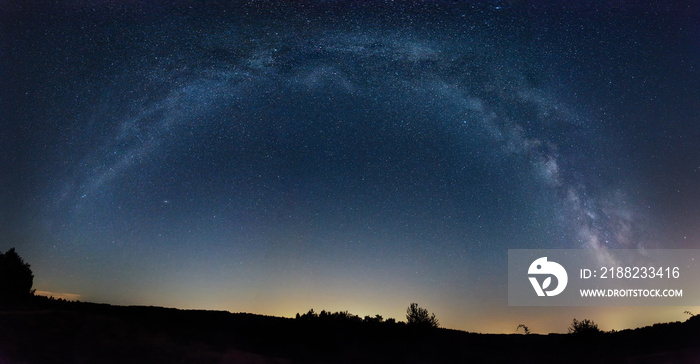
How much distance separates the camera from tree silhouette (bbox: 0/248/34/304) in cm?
2683

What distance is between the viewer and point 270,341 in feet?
64.0

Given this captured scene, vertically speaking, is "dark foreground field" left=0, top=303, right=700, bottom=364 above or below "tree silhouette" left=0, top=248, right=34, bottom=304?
below

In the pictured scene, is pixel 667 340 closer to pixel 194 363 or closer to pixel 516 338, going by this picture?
pixel 516 338

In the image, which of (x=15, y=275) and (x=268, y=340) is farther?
(x=15, y=275)

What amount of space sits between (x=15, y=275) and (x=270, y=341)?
61.9ft

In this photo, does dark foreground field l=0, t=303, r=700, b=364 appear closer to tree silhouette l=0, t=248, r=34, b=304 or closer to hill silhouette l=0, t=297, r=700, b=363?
hill silhouette l=0, t=297, r=700, b=363

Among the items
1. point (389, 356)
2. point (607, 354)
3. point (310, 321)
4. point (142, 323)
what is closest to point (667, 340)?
point (607, 354)

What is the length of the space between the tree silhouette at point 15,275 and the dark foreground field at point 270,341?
6.07 metres

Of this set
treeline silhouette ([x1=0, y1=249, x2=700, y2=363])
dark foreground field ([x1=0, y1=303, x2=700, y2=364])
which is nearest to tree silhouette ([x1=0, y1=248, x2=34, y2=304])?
treeline silhouette ([x1=0, y1=249, x2=700, y2=363])

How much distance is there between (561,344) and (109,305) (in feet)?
75.0

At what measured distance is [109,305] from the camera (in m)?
24.2

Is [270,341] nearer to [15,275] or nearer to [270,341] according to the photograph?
[270,341]

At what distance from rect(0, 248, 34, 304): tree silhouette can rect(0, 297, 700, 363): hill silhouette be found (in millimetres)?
3009

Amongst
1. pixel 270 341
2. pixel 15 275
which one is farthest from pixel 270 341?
pixel 15 275
